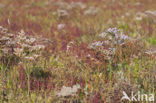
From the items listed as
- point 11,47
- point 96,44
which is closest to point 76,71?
point 96,44

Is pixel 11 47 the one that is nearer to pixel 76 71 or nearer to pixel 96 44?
pixel 76 71

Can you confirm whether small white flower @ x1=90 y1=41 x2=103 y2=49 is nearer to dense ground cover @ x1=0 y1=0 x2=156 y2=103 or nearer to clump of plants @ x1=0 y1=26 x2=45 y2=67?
dense ground cover @ x1=0 y1=0 x2=156 y2=103

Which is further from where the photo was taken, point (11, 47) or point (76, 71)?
point (11, 47)

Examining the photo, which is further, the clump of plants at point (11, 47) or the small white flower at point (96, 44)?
the small white flower at point (96, 44)

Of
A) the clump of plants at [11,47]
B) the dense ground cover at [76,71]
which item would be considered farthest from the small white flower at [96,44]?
the clump of plants at [11,47]

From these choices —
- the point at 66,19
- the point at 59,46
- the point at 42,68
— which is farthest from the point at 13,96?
the point at 66,19

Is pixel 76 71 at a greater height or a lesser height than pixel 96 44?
lesser

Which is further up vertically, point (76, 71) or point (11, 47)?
point (11, 47)

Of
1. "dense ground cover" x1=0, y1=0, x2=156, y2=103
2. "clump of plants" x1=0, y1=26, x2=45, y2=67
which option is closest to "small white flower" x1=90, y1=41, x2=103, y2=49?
"dense ground cover" x1=0, y1=0, x2=156, y2=103

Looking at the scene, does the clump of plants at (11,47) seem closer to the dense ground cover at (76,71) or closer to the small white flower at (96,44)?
the dense ground cover at (76,71)

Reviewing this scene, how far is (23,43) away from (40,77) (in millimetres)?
564

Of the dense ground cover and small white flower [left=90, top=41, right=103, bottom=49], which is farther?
small white flower [left=90, top=41, right=103, bottom=49]

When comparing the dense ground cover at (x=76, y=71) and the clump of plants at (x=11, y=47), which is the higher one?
the clump of plants at (x=11, y=47)

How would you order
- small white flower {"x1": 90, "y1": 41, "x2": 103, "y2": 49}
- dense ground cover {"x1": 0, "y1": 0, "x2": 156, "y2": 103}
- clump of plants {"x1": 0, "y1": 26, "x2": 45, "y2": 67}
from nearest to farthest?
1. dense ground cover {"x1": 0, "y1": 0, "x2": 156, "y2": 103}
2. clump of plants {"x1": 0, "y1": 26, "x2": 45, "y2": 67}
3. small white flower {"x1": 90, "y1": 41, "x2": 103, "y2": 49}
